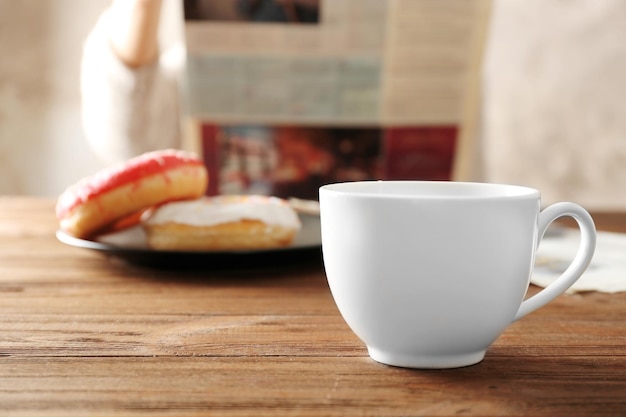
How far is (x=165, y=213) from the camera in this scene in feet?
2.03

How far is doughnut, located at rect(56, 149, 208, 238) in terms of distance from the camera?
1.97ft

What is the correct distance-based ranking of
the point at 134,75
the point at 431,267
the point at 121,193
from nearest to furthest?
the point at 431,267 → the point at 121,193 → the point at 134,75

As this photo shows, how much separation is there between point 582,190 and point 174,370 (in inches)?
82.5

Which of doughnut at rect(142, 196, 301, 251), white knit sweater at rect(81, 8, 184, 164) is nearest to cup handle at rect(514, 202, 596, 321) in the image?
doughnut at rect(142, 196, 301, 251)

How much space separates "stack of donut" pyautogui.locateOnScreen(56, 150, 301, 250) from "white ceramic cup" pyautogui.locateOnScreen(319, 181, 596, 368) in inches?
11.1

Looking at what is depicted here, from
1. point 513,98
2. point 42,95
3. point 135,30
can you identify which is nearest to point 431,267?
point 135,30

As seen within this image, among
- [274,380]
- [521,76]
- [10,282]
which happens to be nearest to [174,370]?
[274,380]

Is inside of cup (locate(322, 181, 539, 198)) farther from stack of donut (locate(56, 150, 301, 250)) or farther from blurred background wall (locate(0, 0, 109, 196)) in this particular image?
blurred background wall (locate(0, 0, 109, 196))

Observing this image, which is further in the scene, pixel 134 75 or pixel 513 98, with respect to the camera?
pixel 513 98

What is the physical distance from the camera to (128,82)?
1501 mm

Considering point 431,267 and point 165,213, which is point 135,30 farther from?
point 431,267

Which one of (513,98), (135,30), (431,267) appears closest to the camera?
(431,267)

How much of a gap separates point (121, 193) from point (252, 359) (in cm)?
30

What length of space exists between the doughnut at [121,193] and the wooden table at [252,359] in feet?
0.24
